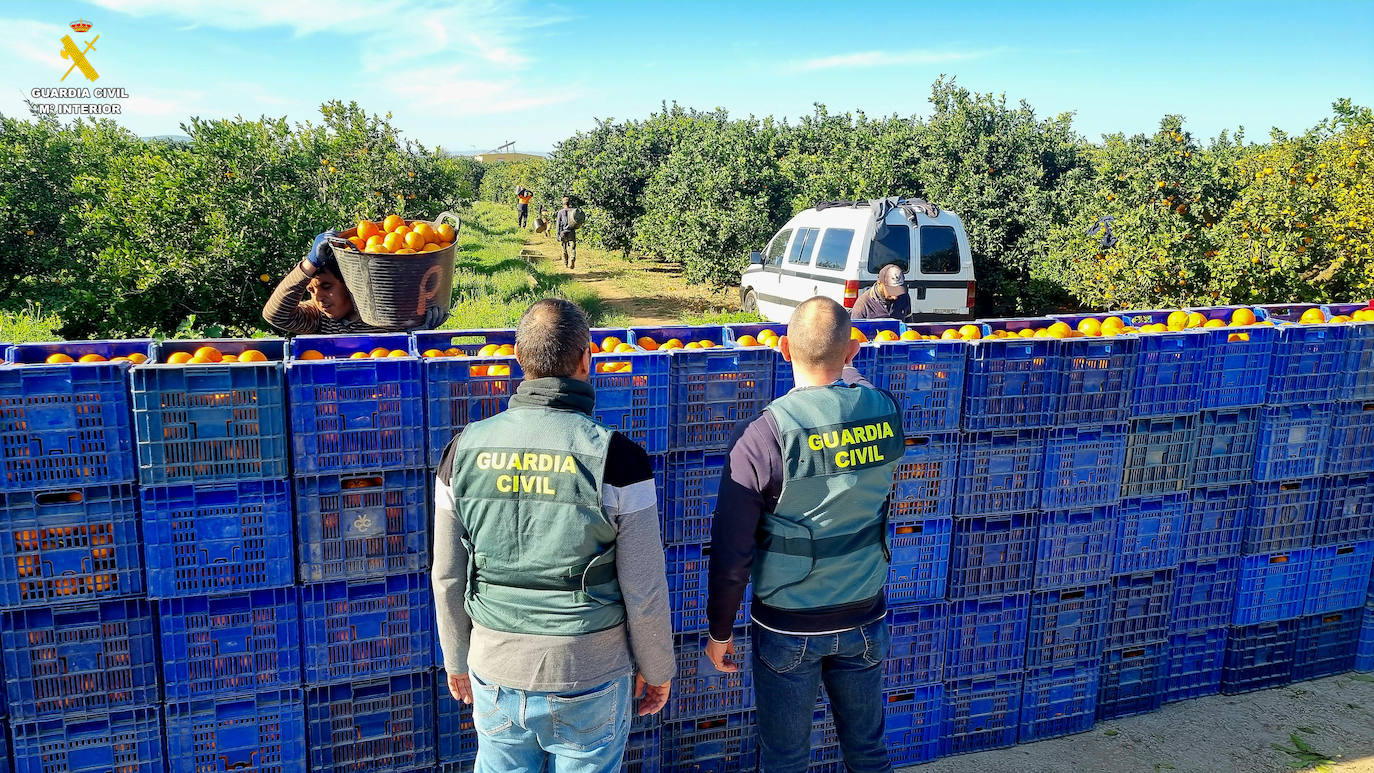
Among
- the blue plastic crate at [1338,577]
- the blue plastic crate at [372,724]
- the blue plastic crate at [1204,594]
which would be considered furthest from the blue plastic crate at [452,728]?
the blue plastic crate at [1338,577]

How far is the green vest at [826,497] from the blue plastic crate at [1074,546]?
5.58 ft

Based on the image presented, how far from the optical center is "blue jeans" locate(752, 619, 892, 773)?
3.09 m

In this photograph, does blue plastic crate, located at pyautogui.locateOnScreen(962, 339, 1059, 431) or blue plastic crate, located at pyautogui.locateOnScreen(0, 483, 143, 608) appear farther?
blue plastic crate, located at pyautogui.locateOnScreen(962, 339, 1059, 431)

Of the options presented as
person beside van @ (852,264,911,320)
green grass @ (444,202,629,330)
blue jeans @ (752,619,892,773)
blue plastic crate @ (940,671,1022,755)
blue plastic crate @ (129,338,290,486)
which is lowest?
blue plastic crate @ (940,671,1022,755)

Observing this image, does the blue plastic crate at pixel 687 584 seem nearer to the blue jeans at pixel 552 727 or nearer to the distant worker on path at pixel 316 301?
the blue jeans at pixel 552 727

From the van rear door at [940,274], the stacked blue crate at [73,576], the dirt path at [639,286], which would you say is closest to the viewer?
the stacked blue crate at [73,576]

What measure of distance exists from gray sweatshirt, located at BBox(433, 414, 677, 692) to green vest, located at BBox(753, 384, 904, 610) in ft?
1.76

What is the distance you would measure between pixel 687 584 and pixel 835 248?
8506mm

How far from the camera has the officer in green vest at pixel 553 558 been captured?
2.50 meters

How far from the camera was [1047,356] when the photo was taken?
4.27 metres

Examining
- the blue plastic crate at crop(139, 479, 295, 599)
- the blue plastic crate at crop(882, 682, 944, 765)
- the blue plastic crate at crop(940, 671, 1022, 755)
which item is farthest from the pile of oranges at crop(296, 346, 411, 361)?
the blue plastic crate at crop(940, 671, 1022, 755)

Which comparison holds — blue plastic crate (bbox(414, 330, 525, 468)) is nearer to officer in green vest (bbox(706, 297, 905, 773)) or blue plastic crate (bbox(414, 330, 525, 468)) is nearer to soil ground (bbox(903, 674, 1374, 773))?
officer in green vest (bbox(706, 297, 905, 773))

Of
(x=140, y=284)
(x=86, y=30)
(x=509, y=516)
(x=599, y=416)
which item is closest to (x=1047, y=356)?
(x=599, y=416)

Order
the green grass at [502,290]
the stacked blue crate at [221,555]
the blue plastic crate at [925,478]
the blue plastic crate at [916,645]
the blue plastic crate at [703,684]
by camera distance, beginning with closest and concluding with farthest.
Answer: the stacked blue crate at [221,555] → the blue plastic crate at [703,684] → the blue plastic crate at [925,478] → the blue plastic crate at [916,645] → the green grass at [502,290]
